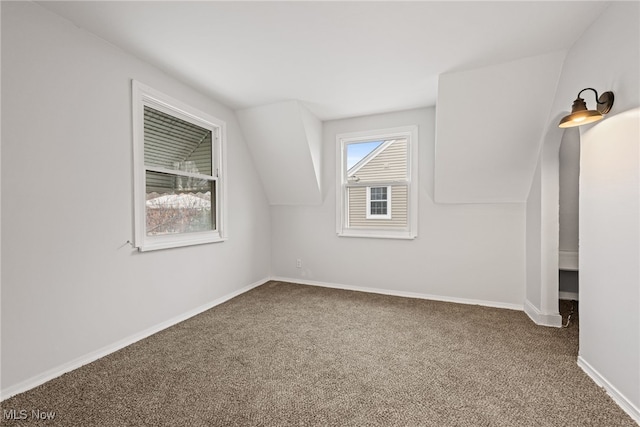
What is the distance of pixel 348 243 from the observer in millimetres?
3930

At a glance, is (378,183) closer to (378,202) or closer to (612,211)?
(378,202)

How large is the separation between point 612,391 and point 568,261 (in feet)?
7.15

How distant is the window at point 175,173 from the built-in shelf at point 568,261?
13.6 feet

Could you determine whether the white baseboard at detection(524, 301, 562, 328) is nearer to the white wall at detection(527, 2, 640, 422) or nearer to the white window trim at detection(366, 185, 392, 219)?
the white wall at detection(527, 2, 640, 422)

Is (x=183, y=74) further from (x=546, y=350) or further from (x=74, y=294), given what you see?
(x=546, y=350)

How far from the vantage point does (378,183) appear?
3799mm

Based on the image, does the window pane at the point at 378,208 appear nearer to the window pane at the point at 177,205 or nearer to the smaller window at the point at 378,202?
the smaller window at the point at 378,202

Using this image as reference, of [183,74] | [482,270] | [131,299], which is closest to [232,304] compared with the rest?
[131,299]

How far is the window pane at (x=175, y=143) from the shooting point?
8.54 feet

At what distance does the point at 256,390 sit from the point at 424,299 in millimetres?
2464

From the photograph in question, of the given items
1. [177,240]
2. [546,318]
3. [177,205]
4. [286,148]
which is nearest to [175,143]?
[177,205]

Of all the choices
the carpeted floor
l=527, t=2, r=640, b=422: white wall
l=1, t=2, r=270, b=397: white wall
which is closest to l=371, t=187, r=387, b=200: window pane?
the carpeted floor

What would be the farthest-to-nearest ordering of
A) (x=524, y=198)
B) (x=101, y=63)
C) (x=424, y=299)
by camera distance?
(x=424, y=299) → (x=524, y=198) → (x=101, y=63)

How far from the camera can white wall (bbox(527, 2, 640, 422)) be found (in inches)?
58.4
